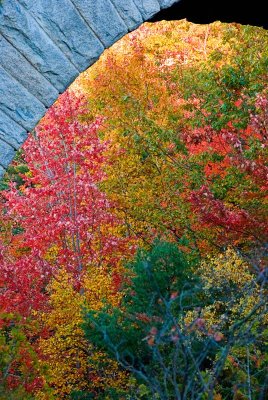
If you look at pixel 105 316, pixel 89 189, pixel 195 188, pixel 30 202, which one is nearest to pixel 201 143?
pixel 195 188

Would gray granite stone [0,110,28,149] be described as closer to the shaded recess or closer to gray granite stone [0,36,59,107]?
gray granite stone [0,36,59,107]

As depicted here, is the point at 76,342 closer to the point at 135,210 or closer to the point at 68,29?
the point at 135,210

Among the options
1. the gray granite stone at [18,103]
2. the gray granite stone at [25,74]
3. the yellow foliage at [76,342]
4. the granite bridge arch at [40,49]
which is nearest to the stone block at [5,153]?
the granite bridge arch at [40,49]

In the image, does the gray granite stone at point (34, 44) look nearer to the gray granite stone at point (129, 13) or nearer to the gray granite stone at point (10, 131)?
the gray granite stone at point (10, 131)

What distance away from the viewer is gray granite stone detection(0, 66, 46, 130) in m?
2.20

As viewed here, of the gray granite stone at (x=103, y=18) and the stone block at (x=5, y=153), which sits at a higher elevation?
the gray granite stone at (x=103, y=18)

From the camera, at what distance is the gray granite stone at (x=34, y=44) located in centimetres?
222

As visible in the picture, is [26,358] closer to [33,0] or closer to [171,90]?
[33,0]

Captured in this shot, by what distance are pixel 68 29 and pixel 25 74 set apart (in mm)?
281

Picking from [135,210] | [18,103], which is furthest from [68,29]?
[135,210]

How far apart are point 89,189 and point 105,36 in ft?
21.0

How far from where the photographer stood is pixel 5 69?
2.20 metres

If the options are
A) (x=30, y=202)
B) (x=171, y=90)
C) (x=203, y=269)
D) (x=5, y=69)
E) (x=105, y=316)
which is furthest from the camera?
(x=171, y=90)

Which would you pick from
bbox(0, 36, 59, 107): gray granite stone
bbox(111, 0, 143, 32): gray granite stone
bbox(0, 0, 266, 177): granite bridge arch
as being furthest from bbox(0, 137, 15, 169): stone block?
bbox(111, 0, 143, 32): gray granite stone
